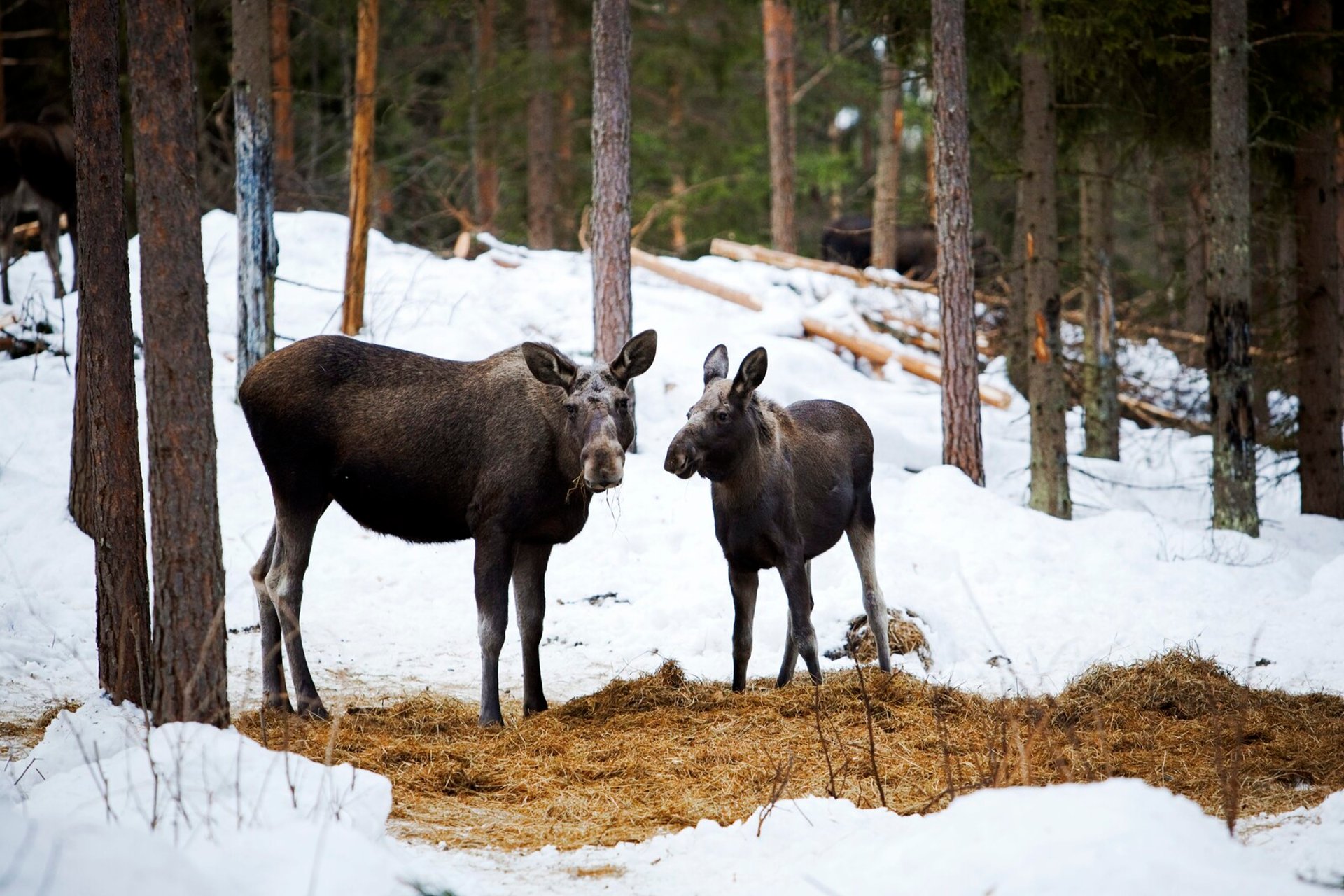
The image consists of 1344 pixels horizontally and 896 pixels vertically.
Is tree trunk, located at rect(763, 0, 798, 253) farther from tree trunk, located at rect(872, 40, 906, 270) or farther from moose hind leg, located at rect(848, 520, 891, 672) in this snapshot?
moose hind leg, located at rect(848, 520, 891, 672)

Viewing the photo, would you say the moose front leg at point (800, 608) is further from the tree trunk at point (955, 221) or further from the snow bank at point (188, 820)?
the tree trunk at point (955, 221)

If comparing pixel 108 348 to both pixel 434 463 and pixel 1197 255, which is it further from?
pixel 1197 255

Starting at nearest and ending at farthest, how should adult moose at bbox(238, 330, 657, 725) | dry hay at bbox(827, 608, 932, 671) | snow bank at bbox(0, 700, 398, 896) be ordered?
snow bank at bbox(0, 700, 398, 896) → adult moose at bbox(238, 330, 657, 725) → dry hay at bbox(827, 608, 932, 671)

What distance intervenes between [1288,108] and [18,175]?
629 inches

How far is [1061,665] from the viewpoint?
905cm

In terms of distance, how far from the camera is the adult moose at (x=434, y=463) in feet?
25.4

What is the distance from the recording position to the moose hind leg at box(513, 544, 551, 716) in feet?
26.0

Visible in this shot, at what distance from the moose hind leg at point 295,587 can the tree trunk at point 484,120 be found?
51.7 ft

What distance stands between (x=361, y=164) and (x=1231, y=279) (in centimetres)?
1020

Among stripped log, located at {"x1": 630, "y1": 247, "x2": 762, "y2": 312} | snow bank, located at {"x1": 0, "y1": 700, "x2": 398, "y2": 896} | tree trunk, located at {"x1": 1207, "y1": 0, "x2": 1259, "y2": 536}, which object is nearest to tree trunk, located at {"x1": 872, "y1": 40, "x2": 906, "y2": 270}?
stripped log, located at {"x1": 630, "y1": 247, "x2": 762, "y2": 312}

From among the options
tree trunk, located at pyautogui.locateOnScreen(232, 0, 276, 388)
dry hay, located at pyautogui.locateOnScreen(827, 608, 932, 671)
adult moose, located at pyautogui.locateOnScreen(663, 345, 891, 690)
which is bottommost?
dry hay, located at pyautogui.locateOnScreen(827, 608, 932, 671)

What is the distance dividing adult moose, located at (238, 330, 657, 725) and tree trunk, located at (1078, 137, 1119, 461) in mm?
10877

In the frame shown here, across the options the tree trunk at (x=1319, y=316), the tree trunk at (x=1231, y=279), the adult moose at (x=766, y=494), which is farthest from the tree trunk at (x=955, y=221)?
the tree trunk at (x=1319, y=316)

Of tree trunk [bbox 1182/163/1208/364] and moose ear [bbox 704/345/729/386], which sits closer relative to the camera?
moose ear [bbox 704/345/729/386]
